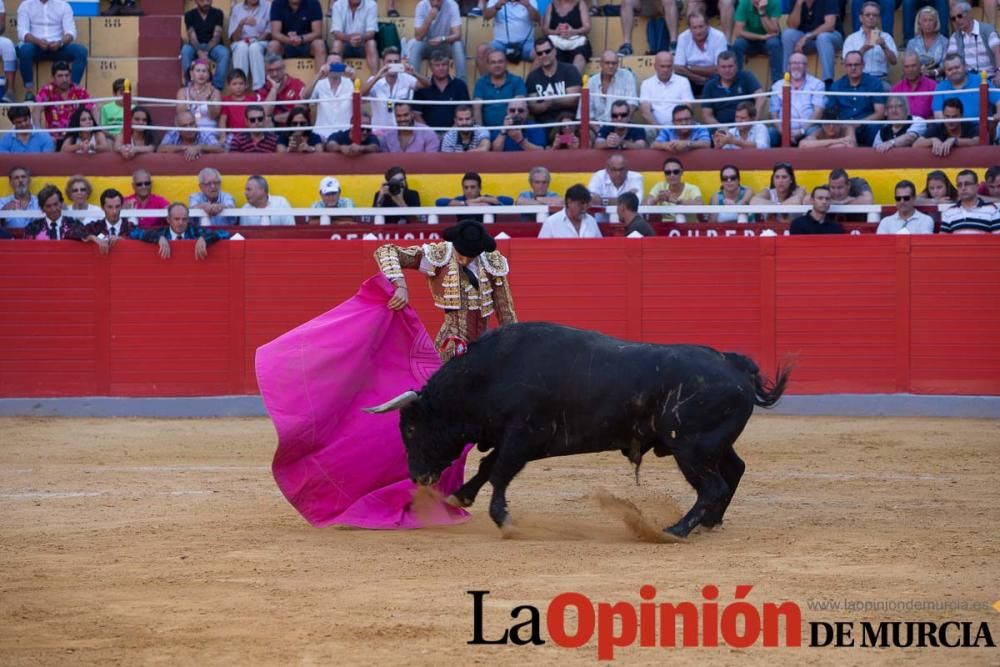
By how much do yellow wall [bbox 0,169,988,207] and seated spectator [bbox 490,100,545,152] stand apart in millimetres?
389

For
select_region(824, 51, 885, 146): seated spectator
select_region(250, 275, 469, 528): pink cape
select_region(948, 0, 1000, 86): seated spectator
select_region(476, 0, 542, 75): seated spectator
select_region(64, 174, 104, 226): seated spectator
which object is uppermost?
select_region(476, 0, 542, 75): seated spectator

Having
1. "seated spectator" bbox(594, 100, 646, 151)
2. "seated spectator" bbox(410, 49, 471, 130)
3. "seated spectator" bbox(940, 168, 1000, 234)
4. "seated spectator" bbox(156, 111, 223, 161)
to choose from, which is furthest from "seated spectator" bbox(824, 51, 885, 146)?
"seated spectator" bbox(156, 111, 223, 161)

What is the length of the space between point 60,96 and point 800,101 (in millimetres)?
6531

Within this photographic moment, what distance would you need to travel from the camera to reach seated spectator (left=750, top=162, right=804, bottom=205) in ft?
37.5

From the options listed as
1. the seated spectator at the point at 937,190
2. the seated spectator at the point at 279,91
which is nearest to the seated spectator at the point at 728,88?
the seated spectator at the point at 937,190

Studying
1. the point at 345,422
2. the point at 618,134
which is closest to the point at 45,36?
the point at 618,134

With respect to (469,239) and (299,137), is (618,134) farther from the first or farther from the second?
(469,239)

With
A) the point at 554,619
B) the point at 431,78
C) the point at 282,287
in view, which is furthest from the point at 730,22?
the point at 554,619

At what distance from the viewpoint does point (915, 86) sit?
12.2 meters

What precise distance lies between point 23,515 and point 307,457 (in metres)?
1.40

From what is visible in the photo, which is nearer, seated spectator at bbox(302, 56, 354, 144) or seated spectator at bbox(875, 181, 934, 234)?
seated spectator at bbox(875, 181, 934, 234)

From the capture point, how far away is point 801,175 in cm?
1225

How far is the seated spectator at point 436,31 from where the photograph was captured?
13.4 metres

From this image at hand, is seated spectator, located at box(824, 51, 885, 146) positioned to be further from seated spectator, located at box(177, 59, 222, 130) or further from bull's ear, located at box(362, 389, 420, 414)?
bull's ear, located at box(362, 389, 420, 414)
